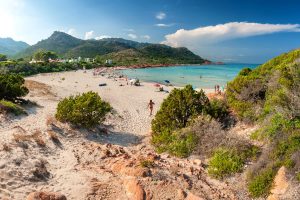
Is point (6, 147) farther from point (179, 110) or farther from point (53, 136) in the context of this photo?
point (179, 110)

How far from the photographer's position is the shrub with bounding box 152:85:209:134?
14.4 meters

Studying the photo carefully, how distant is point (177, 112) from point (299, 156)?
24.2ft

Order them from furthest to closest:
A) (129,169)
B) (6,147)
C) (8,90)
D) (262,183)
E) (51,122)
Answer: (8,90) → (51,122) → (6,147) → (129,169) → (262,183)

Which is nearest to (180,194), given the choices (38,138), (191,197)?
(191,197)

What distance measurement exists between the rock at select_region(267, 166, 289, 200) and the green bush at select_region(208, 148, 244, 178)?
1.45 metres

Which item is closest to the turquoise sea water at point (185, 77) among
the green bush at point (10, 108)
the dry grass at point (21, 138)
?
the green bush at point (10, 108)

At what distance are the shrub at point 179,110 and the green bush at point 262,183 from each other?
6122 mm

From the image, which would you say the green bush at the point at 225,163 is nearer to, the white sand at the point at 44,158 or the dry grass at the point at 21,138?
the white sand at the point at 44,158

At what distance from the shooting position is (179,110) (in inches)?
576

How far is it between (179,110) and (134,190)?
7.52 metres

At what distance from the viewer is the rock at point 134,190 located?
7461mm

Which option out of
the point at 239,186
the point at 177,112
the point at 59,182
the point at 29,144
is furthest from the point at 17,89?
the point at 239,186

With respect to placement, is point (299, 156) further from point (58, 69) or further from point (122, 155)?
point (58, 69)

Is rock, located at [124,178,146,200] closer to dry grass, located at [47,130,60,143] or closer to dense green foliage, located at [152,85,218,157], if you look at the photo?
dense green foliage, located at [152,85,218,157]
